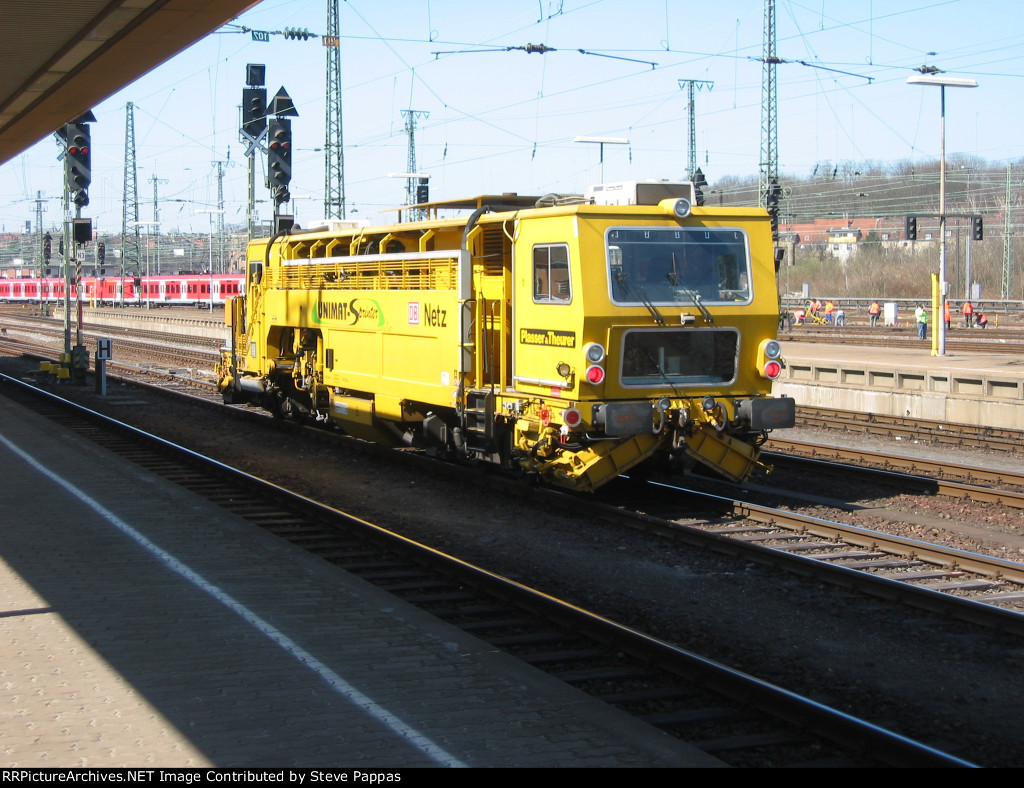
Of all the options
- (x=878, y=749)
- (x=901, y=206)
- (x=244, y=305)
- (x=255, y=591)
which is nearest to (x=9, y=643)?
(x=255, y=591)

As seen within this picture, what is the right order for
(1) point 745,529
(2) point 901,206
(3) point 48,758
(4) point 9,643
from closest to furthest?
(3) point 48,758, (4) point 9,643, (1) point 745,529, (2) point 901,206

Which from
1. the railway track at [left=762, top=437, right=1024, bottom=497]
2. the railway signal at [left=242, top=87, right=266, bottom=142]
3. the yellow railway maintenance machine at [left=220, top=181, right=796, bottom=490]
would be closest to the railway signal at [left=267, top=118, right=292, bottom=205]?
the railway signal at [left=242, top=87, right=266, bottom=142]

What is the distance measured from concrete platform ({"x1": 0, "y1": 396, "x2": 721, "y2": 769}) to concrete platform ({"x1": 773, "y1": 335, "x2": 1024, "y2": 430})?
14.4 meters

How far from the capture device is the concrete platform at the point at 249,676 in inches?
216

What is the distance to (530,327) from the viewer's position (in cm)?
1186

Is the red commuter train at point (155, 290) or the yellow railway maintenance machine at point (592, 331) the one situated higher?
the red commuter train at point (155, 290)

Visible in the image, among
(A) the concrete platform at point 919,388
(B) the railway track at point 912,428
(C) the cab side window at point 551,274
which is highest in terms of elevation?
(C) the cab side window at point 551,274

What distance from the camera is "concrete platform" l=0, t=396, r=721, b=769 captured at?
18.0 feet

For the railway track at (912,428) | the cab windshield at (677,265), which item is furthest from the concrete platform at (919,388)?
the cab windshield at (677,265)

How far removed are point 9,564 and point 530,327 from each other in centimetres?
568

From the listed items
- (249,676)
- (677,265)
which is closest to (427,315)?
(677,265)

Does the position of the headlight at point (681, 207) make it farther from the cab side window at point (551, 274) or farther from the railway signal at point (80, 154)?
the railway signal at point (80, 154)

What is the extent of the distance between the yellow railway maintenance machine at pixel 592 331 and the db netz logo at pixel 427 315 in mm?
27

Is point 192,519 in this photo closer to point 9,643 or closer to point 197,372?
point 9,643
